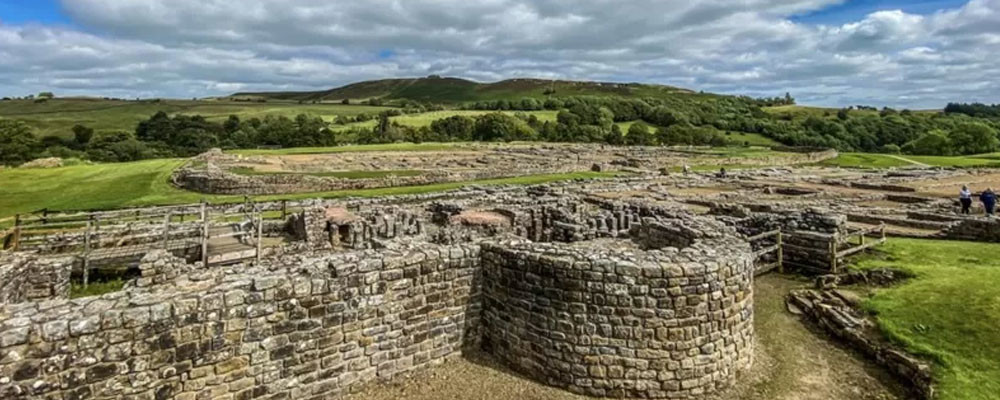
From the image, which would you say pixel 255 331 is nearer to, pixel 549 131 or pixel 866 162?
pixel 866 162

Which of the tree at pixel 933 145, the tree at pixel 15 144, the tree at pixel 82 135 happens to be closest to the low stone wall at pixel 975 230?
the tree at pixel 15 144

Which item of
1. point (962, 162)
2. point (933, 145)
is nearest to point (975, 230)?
point (962, 162)

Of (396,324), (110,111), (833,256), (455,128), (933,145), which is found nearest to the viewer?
(396,324)

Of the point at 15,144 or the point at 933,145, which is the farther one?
the point at 933,145

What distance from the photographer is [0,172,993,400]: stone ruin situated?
22.9 ft

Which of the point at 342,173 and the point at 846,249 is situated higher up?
the point at 846,249

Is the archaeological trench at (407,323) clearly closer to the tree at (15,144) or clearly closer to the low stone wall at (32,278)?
the low stone wall at (32,278)

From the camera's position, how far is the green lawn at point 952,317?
8.86 m

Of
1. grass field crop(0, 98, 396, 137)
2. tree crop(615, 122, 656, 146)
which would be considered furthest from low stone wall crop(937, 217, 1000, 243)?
grass field crop(0, 98, 396, 137)

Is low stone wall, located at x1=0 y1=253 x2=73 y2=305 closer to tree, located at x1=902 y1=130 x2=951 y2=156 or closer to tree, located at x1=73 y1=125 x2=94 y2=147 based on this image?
tree, located at x1=73 y1=125 x2=94 y2=147

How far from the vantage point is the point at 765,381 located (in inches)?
380

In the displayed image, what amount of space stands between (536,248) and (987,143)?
115808mm

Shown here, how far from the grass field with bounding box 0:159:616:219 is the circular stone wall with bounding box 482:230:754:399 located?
2685 centimetres

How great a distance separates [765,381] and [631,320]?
295cm
